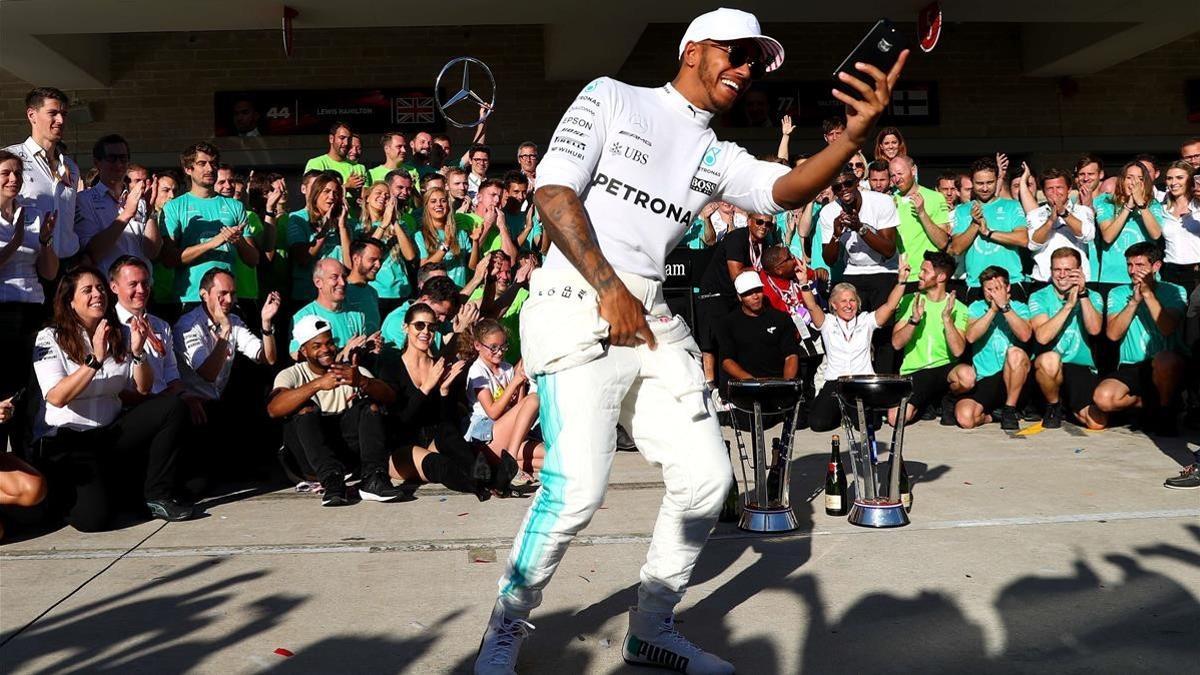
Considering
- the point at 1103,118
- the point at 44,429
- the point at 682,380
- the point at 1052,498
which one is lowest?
the point at 1052,498

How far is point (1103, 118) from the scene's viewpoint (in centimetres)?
1719

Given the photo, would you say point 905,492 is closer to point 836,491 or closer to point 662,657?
point 836,491

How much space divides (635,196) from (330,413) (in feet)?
13.7

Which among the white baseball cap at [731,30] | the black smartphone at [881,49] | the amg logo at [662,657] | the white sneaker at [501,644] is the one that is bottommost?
the amg logo at [662,657]

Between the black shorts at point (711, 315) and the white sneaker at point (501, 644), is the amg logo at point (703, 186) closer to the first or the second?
the white sneaker at point (501, 644)

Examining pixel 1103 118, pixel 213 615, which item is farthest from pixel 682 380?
pixel 1103 118

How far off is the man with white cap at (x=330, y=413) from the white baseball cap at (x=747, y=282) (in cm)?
307

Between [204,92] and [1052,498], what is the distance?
43.4ft

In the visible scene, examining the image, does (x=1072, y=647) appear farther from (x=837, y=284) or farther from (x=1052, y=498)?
(x=837, y=284)

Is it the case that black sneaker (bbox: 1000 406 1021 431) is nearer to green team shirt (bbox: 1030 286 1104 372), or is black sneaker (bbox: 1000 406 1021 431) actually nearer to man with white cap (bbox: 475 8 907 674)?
green team shirt (bbox: 1030 286 1104 372)

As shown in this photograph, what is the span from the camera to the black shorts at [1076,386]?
28.6 ft

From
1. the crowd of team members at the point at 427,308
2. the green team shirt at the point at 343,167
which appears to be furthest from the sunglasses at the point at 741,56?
the green team shirt at the point at 343,167

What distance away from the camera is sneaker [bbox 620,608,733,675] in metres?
3.59

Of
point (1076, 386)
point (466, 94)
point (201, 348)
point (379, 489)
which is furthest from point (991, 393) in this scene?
point (466, 94)
